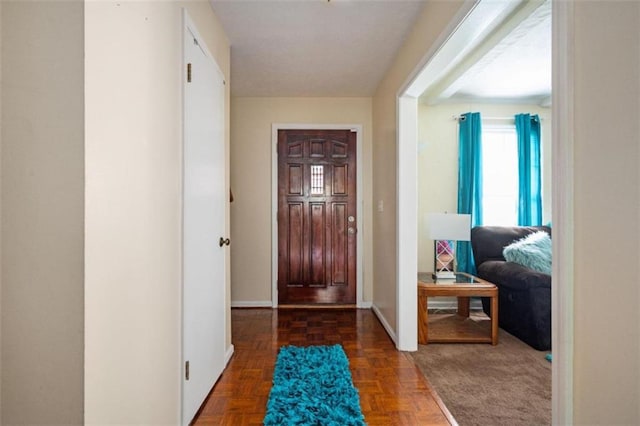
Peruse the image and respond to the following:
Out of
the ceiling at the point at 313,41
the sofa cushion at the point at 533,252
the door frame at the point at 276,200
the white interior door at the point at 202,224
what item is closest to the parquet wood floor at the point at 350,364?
the white interior door at the point at 202,224

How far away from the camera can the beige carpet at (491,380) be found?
6.26ft

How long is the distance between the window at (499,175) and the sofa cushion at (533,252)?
0.74 meters

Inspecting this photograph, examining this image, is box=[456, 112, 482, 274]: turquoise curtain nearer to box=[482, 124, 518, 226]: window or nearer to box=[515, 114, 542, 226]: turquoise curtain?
box=[482, 124, 518, 226]: window

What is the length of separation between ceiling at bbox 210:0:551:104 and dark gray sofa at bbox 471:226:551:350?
1.55 metres

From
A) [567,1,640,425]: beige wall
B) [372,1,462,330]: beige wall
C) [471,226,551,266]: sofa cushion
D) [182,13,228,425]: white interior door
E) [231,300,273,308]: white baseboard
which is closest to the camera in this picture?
[567,1,640,425]: beige wall

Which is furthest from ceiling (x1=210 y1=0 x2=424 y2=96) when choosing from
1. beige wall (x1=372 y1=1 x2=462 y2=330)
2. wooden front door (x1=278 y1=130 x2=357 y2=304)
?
wooden front door (x1=278 y1=130 x2=357 y2=304)

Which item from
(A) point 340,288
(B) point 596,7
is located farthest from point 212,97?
(A) point 340,288

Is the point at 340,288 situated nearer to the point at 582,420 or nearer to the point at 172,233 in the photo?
the point at 172,233

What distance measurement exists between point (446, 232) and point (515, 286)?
71cm

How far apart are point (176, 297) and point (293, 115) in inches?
116

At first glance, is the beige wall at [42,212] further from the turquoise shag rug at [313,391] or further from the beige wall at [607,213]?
the beige wall at [607,213]

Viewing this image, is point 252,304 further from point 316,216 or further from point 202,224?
point 202,224

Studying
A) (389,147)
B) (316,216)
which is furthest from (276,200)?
(389,147)

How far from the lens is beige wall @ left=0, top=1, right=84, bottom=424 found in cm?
96
